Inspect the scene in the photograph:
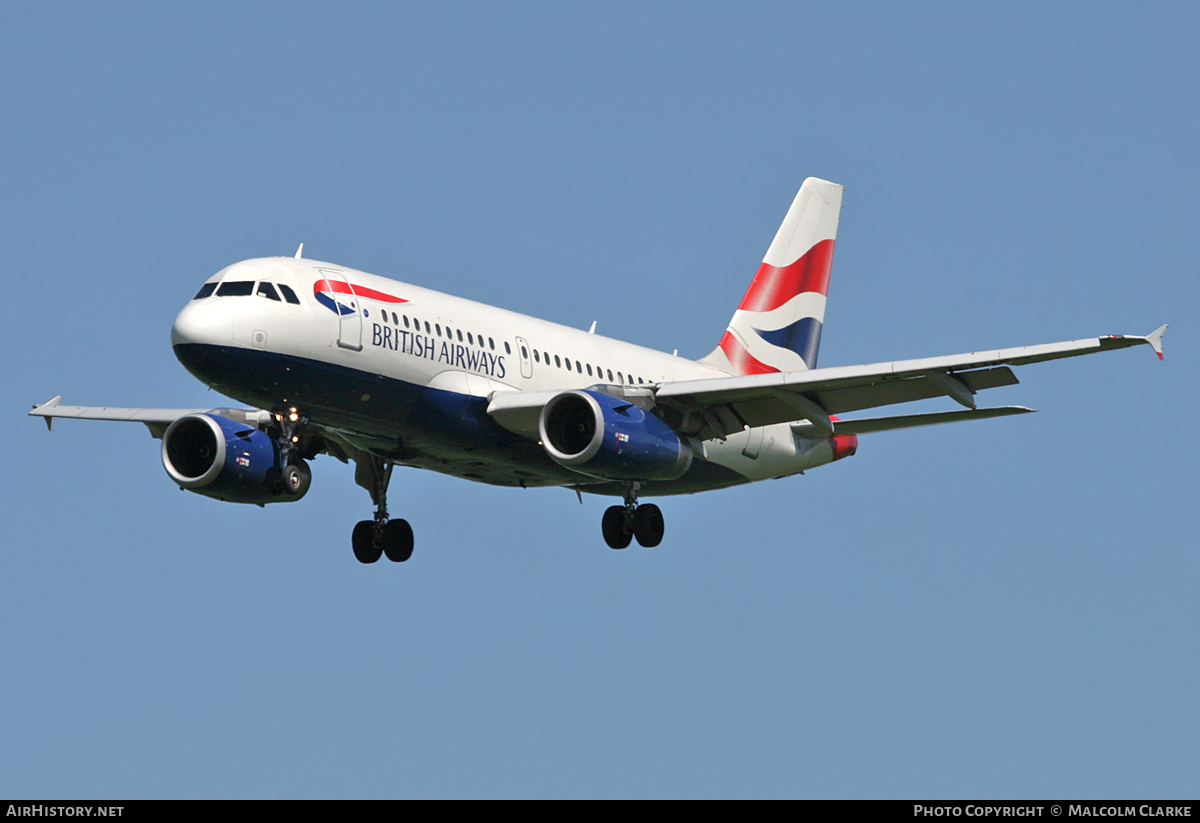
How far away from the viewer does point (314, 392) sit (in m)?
30.4

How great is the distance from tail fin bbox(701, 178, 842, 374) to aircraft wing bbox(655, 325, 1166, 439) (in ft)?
20.9

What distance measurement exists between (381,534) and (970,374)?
13592mm

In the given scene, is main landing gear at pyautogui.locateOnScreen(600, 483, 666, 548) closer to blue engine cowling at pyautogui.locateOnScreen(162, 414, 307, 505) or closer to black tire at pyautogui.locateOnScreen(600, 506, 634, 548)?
black tire at pyautogui.locateOnScreen(600, 506, 634, 548)

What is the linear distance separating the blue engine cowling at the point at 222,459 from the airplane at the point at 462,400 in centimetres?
4

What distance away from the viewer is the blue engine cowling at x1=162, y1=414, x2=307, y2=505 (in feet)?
108

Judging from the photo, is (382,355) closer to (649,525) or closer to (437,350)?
(437,350)

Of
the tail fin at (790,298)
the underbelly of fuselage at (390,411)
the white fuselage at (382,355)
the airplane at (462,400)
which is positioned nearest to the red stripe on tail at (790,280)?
the tail fin at (790,298)

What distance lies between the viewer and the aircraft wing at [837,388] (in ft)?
97.4

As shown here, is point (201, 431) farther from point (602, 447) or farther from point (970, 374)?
point (970, 374)

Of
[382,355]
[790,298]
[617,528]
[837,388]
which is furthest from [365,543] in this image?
[790,298]

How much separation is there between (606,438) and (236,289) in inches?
294

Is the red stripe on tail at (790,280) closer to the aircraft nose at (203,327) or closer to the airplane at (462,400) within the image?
the airplane at (462,400)

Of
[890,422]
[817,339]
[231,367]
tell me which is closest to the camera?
[231,367]
